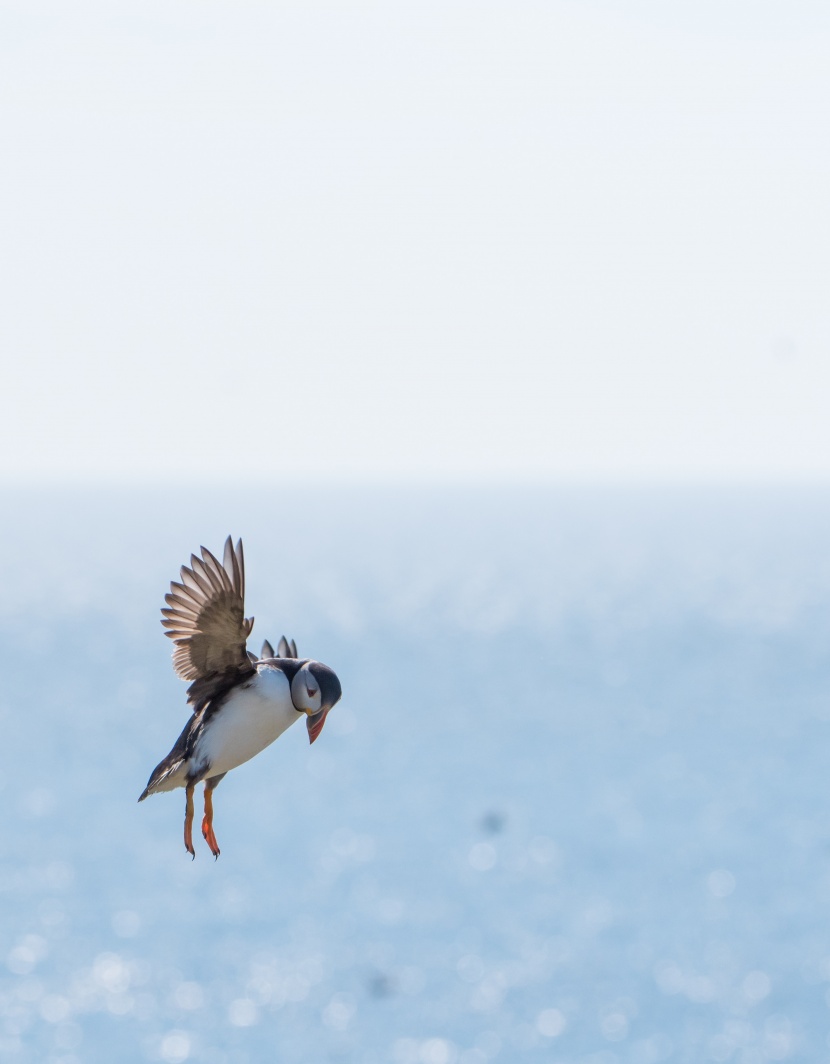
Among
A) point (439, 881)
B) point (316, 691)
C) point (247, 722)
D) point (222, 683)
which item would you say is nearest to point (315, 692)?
point (316, 691)

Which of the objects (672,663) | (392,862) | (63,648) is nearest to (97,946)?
(392,862)

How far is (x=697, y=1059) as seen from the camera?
176 ft

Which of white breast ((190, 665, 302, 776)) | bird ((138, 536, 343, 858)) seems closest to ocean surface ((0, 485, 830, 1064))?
bird ((138, 536, 343, 858))

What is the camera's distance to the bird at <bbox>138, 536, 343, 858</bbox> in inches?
287

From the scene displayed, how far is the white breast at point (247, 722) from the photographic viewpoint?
746 cm

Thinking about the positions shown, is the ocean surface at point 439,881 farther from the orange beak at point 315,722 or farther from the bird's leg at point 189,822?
the orange beak at point 315,722

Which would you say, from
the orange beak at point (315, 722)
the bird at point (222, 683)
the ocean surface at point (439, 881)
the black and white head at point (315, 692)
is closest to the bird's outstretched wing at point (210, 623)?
the bird at point (222, 683)

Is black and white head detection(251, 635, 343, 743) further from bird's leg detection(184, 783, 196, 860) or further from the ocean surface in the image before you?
the ocean surface

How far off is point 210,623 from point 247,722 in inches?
20.2

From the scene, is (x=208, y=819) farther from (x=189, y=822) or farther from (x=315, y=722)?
(x=315, y=722)

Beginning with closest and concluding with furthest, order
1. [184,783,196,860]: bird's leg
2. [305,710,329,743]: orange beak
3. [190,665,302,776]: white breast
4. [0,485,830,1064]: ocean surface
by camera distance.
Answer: [305,710,329,743]: orange beak, [184,783,196,860]: bird's leg, [190,665,302,776]: white breast, [0,485,830,1064]: ocean surface

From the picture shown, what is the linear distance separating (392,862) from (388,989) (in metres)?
19.2

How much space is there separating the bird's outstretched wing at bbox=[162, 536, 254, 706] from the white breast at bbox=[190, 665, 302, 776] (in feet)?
0.62

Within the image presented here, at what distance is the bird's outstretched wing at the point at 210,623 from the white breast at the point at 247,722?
19cm
